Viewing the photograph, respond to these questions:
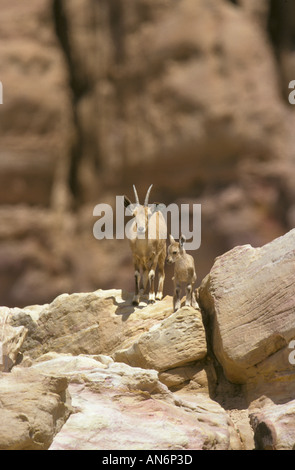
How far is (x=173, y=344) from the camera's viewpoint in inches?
349

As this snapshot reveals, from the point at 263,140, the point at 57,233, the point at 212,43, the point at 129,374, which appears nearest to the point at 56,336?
the point at 129,374

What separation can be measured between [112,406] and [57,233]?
9343mm

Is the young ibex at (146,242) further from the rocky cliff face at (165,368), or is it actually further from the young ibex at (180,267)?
the young ibex at (180,267)

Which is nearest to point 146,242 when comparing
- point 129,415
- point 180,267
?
point 180,267

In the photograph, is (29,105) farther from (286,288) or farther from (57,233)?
(286,288)

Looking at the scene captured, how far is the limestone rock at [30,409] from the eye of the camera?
612 cm

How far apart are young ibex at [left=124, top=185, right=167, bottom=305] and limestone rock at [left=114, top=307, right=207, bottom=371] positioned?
1964 millimetres

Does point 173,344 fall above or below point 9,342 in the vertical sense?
below

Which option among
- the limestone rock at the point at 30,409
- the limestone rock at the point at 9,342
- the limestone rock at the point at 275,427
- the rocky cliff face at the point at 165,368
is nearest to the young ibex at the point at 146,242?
the rocky cliff face at the point at 165,368

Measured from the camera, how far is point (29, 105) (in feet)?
53.2

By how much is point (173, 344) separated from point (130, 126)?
26.5 ft

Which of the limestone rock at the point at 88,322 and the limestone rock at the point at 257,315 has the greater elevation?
the limestone rock at the point at 88,322

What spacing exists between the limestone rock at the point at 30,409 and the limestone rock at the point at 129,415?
139mm

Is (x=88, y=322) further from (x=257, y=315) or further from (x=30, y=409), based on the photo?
(x=30, y=409)
